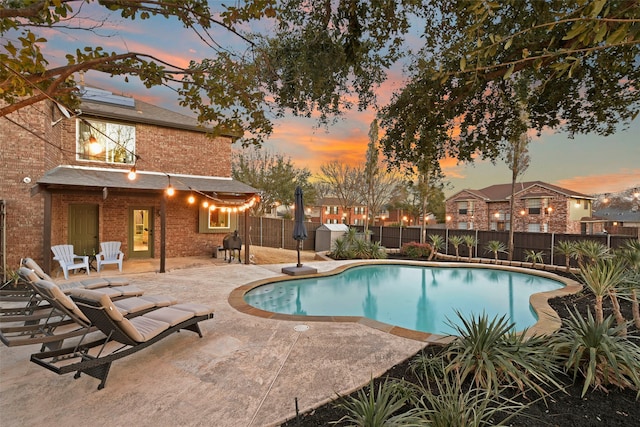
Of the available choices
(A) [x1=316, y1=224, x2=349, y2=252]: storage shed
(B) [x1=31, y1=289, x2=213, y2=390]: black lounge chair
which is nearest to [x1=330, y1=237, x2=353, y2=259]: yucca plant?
(A) [x1=316, y1=224, x2=349, y2=252]: storage shed

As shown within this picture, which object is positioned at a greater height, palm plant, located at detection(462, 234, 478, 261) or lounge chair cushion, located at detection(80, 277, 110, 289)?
palm plant, located at detection(462, 234, 478, 261)

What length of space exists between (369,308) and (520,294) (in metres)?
4.82

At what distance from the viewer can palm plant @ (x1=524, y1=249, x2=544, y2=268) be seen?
12.7m

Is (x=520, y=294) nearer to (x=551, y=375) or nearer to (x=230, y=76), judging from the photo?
(x=551, y=375)

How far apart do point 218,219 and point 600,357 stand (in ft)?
42.4

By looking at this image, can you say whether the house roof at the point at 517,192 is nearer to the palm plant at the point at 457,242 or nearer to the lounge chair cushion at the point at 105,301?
the palm plant at the point at 457,242

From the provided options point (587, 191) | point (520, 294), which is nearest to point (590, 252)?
point (520, 294)

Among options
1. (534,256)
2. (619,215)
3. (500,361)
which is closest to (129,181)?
(500,361)

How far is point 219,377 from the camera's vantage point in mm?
3615

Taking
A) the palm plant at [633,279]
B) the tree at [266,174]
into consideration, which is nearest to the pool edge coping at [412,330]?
the palm plant at [633,279]

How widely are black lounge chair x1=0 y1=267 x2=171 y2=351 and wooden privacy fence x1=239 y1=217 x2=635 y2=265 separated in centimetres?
1382

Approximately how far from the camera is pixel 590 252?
8531 mm

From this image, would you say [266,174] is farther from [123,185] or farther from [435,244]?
[123,185]

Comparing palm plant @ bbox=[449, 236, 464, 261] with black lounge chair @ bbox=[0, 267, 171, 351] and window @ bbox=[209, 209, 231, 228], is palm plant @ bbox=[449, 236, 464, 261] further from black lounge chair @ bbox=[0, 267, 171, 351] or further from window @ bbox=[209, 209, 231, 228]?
black lounge chair @ bbox=[0, 267, 171, 351]
